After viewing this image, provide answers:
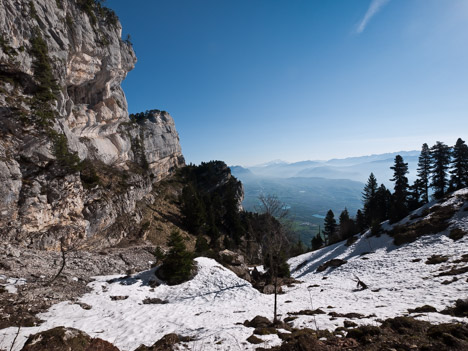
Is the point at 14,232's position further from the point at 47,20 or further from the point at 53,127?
the point at 47,20

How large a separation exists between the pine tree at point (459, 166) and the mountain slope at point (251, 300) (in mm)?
12856

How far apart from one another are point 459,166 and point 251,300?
146ft

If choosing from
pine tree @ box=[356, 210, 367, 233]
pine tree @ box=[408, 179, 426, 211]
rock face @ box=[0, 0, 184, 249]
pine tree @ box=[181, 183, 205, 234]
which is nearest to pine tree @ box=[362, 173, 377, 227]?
pine tree @ box=[356, 210, 367, 233]

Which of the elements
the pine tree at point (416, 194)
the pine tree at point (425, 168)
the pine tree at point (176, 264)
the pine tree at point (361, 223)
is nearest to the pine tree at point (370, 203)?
the pine tree at point (361, 223)

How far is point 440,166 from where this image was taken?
37.6 metres

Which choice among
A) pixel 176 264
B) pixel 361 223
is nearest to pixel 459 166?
pixel 361 223

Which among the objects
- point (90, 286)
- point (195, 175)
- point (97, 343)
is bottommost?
point (90, 286)

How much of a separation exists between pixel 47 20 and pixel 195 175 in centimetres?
5541

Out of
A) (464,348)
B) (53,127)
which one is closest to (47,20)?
(53,127)

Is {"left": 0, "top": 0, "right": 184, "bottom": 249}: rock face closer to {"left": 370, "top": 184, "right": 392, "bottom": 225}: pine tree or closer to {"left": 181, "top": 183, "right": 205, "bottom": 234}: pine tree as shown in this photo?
{"left": 181, "top": 183, "right": 205, "bottom": 234}: pine tree

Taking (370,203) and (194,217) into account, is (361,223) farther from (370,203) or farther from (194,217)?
(194,217)

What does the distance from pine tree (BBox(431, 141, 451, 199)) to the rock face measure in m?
54.6

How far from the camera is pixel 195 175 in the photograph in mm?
77438

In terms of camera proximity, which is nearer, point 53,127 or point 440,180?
point 53,127
